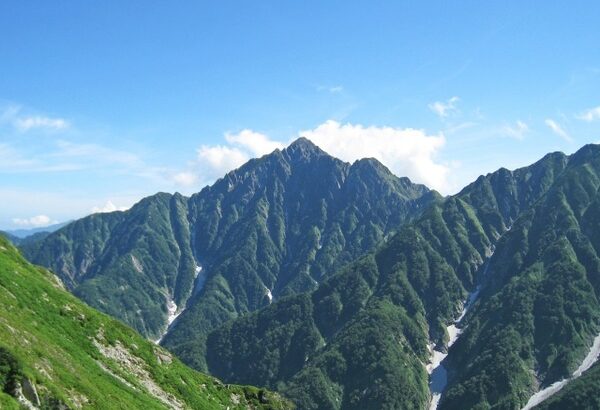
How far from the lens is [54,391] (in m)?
44.1

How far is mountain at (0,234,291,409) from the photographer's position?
142 ft

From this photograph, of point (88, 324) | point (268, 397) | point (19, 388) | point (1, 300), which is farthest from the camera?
point (268, 397)

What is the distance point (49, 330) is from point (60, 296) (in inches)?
601

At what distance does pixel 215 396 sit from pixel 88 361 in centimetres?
3122

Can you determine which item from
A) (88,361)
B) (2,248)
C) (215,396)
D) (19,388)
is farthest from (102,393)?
(2,248)

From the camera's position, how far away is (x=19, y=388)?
4047 cm

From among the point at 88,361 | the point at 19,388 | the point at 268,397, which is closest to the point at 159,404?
the point at 88,361

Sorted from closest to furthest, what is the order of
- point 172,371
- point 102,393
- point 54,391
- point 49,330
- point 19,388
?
point 19,388 → point 54,391 → point 102,393 → point 49,330 → point 172,371

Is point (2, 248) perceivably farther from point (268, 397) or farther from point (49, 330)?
point (268, 397)

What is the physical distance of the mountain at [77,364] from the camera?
1703 inches

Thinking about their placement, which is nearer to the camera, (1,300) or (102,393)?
(102,393)

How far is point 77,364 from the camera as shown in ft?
191

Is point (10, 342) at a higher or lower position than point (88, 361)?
higher

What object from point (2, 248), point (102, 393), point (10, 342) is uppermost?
point (2, 248)
